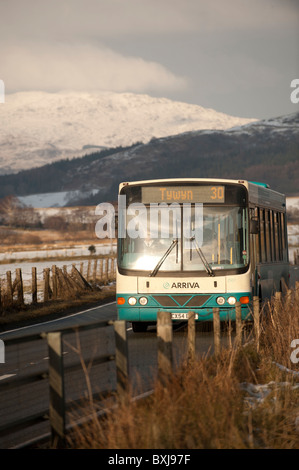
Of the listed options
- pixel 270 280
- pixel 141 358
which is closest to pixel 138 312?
pixel 270 280

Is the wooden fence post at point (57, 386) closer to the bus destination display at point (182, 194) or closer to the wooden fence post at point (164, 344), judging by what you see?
the wooden fence post at point (164, 344)

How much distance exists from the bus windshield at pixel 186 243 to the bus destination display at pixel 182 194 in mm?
187

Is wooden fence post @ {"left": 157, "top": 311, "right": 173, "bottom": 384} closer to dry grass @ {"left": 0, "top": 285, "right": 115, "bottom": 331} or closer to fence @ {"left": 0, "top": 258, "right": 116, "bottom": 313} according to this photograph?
dry grass @ {"left": 0, "top": 285, "right": 115, "bottom": 331}

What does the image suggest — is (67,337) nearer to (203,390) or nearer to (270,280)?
(203,390)

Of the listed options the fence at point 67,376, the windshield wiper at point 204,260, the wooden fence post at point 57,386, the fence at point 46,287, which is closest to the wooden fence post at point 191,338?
the fence at point 67,376

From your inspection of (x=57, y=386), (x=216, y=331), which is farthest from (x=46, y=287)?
(x=57, y=386)

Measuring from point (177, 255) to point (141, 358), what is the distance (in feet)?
24.6

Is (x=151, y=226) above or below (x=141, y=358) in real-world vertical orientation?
above

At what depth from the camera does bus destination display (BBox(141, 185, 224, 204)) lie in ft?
56.6

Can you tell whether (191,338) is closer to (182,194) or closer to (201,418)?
(201,418)

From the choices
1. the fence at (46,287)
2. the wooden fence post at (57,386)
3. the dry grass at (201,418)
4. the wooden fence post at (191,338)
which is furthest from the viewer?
the fence at (46,287)

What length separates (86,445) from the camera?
6.52m

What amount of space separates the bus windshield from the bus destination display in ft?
0.61

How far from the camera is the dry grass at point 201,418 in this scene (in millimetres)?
6465
